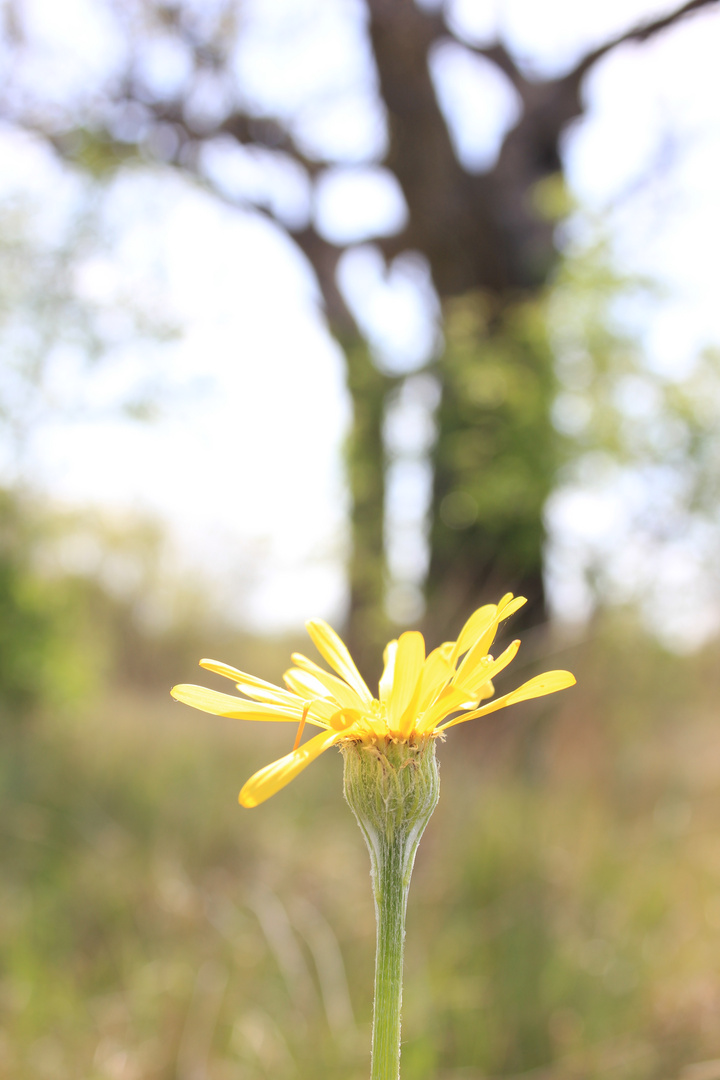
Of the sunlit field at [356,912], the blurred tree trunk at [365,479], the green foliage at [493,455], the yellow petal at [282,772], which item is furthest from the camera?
the blurred tree trunk at [365,479]

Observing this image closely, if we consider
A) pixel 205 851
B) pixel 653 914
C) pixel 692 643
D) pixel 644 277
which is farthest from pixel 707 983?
pixel 644 277

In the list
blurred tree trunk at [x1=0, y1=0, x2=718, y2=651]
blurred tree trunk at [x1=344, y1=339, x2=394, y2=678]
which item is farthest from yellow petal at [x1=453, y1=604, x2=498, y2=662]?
blurred tree trunk at [x1=344, y1=339, x2=394, y2=678]

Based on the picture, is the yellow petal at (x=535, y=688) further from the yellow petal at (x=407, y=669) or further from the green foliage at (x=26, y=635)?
the green foliage at (x=26, y=635)

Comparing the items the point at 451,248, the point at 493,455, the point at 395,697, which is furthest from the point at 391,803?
the point at 451,248

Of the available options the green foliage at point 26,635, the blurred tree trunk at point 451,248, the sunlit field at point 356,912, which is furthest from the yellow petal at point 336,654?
the green foliage at point 26,635

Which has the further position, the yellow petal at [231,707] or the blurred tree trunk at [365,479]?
the blurred tree trunk at [365,479]

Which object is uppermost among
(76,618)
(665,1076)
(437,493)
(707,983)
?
(437,493)

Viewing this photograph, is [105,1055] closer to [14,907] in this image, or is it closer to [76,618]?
[14,907]
